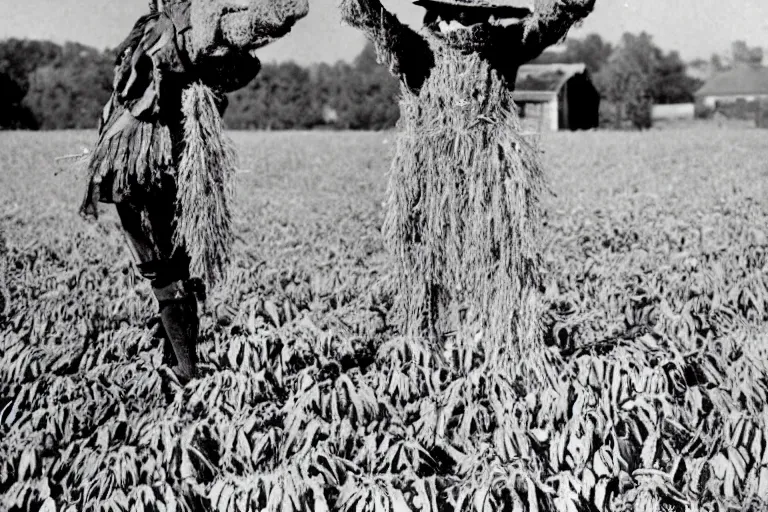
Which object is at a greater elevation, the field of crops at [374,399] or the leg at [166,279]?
the leg at [166,279]

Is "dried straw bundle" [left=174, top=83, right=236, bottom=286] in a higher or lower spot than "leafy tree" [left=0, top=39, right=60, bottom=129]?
lower

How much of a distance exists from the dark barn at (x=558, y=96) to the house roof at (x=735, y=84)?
28747mm

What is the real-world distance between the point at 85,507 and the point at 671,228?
6645mm

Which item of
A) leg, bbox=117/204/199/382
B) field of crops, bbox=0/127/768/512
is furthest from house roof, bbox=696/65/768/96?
leg, bbox=117/204/199/382

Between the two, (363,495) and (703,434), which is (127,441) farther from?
(703,434)

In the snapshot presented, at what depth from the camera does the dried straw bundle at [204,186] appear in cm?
362

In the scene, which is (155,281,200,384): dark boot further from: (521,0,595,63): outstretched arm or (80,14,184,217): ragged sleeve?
(521,0,595,63): outstretched arm

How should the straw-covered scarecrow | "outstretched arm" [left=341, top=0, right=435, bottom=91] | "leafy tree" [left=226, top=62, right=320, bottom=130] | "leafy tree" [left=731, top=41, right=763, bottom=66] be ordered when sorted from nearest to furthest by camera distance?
"outstretched arm" [left=341, top=0, right=435, bottom=91]
the straw-covered scarecrow
"leafy tree" [left=226, top=62, right=320, bottom=130]
"leafy tree" [left=731, top=41, right=763, bottom=66]

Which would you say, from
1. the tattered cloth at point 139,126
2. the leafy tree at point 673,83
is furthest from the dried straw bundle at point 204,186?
the leafy tree at point 673,83

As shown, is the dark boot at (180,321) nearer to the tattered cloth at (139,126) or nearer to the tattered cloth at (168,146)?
the tattered cloth at (168,146)

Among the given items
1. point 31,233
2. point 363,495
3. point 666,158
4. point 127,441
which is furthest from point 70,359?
point 666,158

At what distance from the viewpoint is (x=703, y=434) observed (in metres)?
3.32

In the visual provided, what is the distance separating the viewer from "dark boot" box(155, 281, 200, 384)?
4043 millimetres

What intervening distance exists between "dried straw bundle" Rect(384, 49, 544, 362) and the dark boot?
3.69 feet
